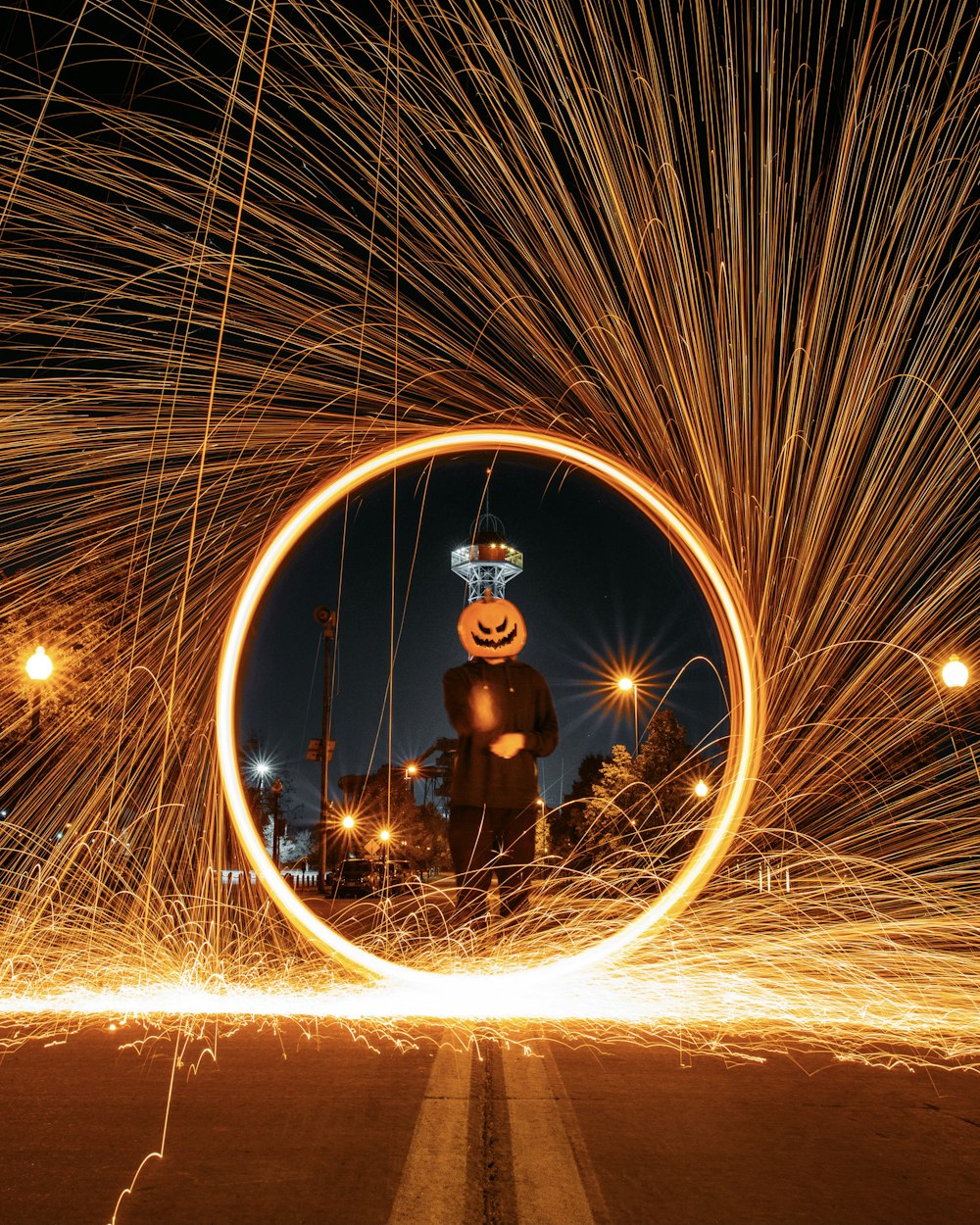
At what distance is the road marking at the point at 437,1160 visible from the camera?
8.93ft

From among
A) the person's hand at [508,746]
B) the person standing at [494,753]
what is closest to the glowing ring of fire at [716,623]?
the person standing at [494,753]

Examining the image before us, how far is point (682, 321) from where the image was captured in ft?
23.1

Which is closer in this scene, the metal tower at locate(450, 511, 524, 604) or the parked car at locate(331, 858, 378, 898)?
the metal tower at locate(450, 511, 524, 604)

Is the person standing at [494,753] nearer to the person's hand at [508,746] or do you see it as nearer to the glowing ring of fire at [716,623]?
the person's hand at [508,746]

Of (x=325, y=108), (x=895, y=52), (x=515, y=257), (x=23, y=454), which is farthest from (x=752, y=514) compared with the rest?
(x=23, y=454)

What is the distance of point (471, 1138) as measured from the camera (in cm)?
332

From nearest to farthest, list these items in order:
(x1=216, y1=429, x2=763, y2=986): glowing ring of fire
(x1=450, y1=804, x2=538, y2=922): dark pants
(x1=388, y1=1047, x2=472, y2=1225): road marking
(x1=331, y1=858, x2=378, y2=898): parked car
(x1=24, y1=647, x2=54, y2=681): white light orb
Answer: (x1=388, y1=1047, x2=472, y2=1225): road marking → (x1=216, y1=429, x2=763, y2=986): glowing ring of fire → (x1=450, y1=804, x2=538, y2=922): dark pants → (x1=24, y1=647, x2=54, y2=681): white light orb → (x1=331, y1=858, x2=378, y2=898): parked car

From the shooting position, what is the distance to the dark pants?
682cm

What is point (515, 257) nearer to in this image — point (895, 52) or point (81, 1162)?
point (895, 52)

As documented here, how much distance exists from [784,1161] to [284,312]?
5.20 m

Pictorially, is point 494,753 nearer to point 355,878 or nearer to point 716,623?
point 716,623

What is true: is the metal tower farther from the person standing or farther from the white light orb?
the white light orb

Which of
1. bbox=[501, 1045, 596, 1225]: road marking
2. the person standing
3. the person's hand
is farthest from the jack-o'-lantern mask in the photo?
bbox=[501, 1045, 596, 1225]: road marking

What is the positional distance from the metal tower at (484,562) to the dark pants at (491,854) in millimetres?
1402
